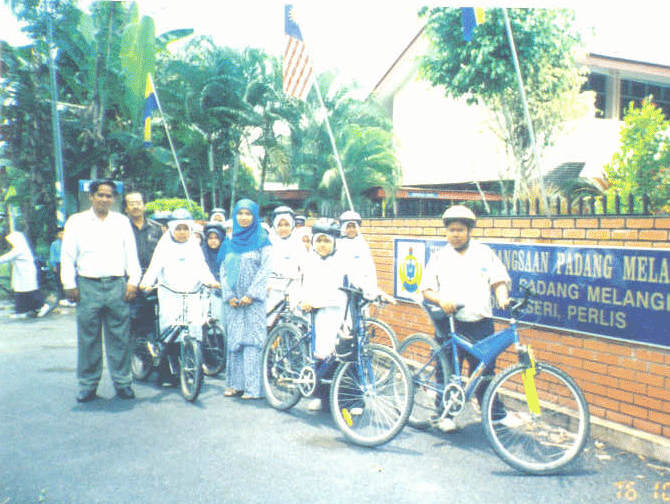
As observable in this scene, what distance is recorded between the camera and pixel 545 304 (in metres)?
5.52

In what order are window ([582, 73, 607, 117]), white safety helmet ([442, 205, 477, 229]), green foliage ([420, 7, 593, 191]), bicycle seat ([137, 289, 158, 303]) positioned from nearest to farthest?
white safety helmet ([442, 205, 477, 229]) < bicycle seat ([137, 289, 158, 303]) < green foliage ([420, 7, 593, 191]) < window ([582, 73, 607, 117])

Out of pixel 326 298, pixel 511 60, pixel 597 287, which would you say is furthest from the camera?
pixel 511 60

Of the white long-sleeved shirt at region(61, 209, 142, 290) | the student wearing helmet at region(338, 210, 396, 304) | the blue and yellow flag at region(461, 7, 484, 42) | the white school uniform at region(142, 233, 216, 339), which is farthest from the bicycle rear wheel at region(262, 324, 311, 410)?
the blue and yellow flag at region(461, 7, 484, 42)

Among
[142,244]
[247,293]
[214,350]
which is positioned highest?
[142,244]

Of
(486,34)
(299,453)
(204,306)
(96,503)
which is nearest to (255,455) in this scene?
(299,453)

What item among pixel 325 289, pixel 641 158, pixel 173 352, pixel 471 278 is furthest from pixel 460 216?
pixel 641 158

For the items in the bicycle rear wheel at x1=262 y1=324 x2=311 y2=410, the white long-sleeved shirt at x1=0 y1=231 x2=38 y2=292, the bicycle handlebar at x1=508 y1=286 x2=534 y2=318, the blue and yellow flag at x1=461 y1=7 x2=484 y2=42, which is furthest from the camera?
the white long-sleeved shirt at x1=0 y1=231 x2=38 y2=292

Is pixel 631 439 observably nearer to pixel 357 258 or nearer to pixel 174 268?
pixel 357 258

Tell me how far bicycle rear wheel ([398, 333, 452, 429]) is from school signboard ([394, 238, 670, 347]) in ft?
1.68

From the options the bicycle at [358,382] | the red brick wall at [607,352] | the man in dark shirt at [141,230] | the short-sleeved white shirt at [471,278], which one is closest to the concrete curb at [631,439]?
the red brick wall at [607,352]

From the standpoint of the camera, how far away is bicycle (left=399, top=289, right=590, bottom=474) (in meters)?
4.29

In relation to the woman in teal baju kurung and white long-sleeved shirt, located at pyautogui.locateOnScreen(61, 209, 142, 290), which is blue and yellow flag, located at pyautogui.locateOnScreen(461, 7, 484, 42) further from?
white long-sleeved shirt, located at pyautogui.locateOnScreen(61, 209, 142, 290)

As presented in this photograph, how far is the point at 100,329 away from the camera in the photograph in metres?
6.23

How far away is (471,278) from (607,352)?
1.19 metres
